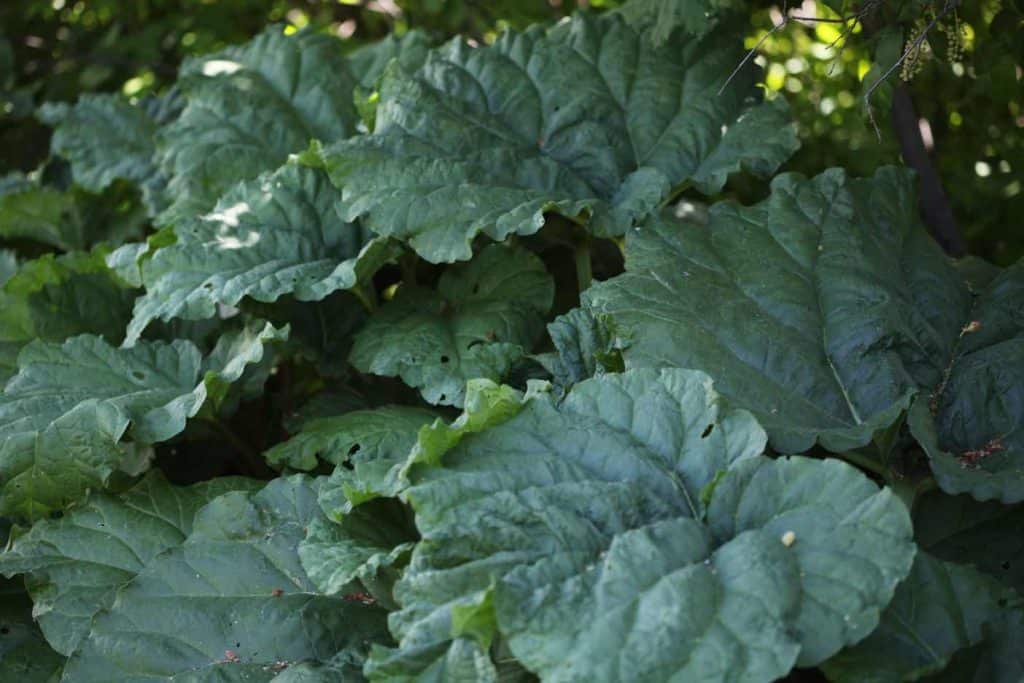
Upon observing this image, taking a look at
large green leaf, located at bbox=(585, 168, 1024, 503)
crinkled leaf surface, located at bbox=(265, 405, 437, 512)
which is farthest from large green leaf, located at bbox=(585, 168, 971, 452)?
crinkled leaf surface, located at bbox=(265, 405, 437, 512)

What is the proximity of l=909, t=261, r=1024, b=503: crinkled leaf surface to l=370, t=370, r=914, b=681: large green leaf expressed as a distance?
28 cm

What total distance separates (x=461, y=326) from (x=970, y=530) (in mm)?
1015

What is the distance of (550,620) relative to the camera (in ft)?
5.28

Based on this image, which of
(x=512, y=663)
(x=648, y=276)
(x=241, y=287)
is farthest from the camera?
(x=241, y=287)

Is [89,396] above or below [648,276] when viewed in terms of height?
below

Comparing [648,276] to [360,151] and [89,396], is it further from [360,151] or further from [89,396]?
[89,396]

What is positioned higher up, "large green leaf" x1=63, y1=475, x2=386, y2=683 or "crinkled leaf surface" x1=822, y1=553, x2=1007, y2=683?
"crinkled leaf surface" x1=822, y1=553, x2=1007, y2=683

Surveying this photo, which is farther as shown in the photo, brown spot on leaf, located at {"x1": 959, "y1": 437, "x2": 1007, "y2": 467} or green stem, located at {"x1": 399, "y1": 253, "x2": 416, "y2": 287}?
green stem, located at {"x1": 399, "y1": 253, "x2": 416, "y2": 287}

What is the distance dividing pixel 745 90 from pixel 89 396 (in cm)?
151

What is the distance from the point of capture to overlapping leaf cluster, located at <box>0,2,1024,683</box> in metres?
1.69

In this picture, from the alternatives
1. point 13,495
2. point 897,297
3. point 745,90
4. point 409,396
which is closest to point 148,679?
point 13,495

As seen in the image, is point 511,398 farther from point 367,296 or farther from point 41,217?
point 41,217

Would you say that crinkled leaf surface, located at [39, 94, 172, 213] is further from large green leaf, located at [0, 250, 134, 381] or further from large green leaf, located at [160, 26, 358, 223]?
large green leaf, located at [0, 250, 134, 381]

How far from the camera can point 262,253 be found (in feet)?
8.52
